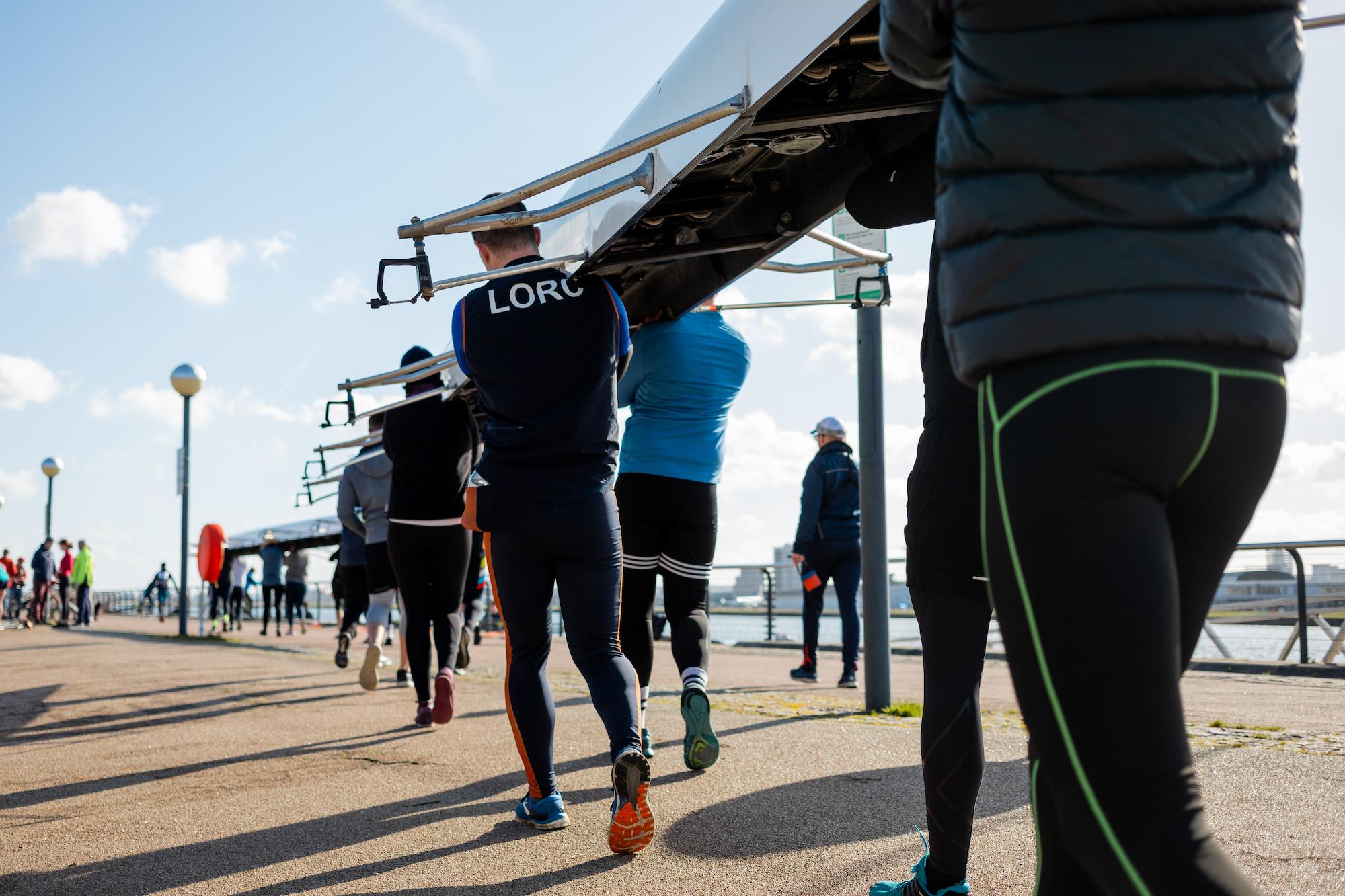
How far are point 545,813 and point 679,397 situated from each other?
5.84ft

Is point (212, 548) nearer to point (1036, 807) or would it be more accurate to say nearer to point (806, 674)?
point (806, 674)

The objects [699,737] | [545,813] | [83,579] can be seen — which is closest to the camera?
[545,813]

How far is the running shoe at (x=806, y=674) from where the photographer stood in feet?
28.6

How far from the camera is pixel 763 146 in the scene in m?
3.91

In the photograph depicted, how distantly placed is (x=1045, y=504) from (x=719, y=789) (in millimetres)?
2891

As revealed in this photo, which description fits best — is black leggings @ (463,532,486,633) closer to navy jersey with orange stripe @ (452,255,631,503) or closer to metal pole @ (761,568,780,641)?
navy jersey with orange stripe @ (452,255,631,503)

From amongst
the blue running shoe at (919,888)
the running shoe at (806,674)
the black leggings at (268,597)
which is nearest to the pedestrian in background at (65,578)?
the black leggings at (268,597)

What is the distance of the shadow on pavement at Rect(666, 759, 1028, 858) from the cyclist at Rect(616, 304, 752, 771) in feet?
2.52

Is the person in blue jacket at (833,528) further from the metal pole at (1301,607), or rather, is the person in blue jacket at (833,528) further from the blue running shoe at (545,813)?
the blue running shoe at (545,813)

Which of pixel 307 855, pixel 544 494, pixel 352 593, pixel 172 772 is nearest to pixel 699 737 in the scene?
pixel 544 494

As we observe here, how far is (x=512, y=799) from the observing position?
386 cm

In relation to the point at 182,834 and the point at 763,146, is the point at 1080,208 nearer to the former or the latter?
the point at 763,146

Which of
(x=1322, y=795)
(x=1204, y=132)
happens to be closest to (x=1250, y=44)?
(x=1204, y=132)

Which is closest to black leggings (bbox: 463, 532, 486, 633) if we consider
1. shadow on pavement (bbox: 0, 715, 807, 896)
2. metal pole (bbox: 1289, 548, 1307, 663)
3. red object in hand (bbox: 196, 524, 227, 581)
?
shadow on pavement (bbox: 0, 715, 807, 896)
